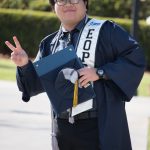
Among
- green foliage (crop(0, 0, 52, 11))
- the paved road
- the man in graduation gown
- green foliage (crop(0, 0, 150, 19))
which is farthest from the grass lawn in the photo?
the man in graduation gown

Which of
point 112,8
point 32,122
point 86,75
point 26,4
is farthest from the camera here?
point 26,4

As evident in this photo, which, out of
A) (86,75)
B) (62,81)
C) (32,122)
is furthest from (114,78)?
(32,122)

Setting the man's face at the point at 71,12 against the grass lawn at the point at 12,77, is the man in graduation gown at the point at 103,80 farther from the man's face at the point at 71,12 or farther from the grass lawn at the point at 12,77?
the grass lawn at the point at 12,77

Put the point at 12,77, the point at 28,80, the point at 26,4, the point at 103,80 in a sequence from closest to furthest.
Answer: the point at 103,80
the point at 28,80
the point at 12,77
the point at 26,4

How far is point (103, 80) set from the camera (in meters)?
3.74

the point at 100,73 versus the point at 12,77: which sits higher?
the point at 100,73

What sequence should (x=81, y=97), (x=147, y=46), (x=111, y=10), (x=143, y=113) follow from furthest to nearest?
(x=111, y=10) → (x=147, y=46) → (x=143, y=113) → (x=81, y=97)

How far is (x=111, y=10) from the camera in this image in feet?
89.8

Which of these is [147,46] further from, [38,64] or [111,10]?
[38,64]

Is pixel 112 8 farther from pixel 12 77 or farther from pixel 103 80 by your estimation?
pixel 103 80

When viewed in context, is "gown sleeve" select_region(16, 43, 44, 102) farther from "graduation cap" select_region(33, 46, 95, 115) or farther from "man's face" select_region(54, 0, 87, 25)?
"man's face" select_region(54, 0, 87, 25)

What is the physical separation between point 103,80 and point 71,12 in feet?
1.52

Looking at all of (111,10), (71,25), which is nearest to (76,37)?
(71,25)

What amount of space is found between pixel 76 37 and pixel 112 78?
14.3 inches
